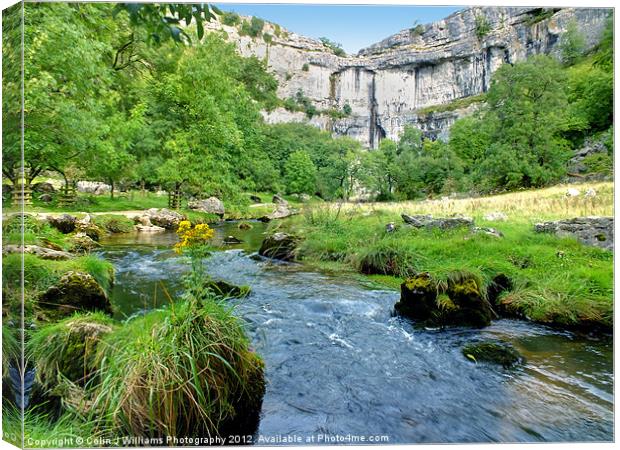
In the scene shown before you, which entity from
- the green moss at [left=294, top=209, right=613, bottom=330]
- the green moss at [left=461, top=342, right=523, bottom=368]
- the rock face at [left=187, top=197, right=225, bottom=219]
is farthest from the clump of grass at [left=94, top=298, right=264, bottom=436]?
the green moss at [left=294, top=209, right=613, bottom=330]

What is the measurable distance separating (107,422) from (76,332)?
63cm

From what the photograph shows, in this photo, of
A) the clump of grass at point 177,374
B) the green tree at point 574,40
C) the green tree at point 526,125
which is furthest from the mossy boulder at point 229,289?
the green tree at point 574,40

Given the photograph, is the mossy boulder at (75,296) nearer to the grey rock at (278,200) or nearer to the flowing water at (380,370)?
the flowing water at (380,370)

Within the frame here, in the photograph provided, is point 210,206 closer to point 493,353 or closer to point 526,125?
point 493,353

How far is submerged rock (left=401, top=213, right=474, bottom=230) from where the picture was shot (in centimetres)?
366

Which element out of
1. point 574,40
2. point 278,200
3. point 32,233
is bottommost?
point 32,233

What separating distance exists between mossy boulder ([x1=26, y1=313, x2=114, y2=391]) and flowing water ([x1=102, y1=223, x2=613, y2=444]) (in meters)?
0.42

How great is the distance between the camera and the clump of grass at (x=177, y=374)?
6.42ft

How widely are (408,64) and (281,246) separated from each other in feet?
8.97

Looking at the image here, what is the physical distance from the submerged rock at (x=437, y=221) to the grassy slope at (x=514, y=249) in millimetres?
63

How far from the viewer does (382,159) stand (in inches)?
151

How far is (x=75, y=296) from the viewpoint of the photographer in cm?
287

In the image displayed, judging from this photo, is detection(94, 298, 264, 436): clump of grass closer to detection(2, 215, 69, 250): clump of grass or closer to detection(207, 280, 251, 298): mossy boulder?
detection(207, 280, 251, 298): mossy boulder

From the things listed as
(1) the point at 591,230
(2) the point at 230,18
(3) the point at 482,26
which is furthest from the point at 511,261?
(2) the point at 230,18
